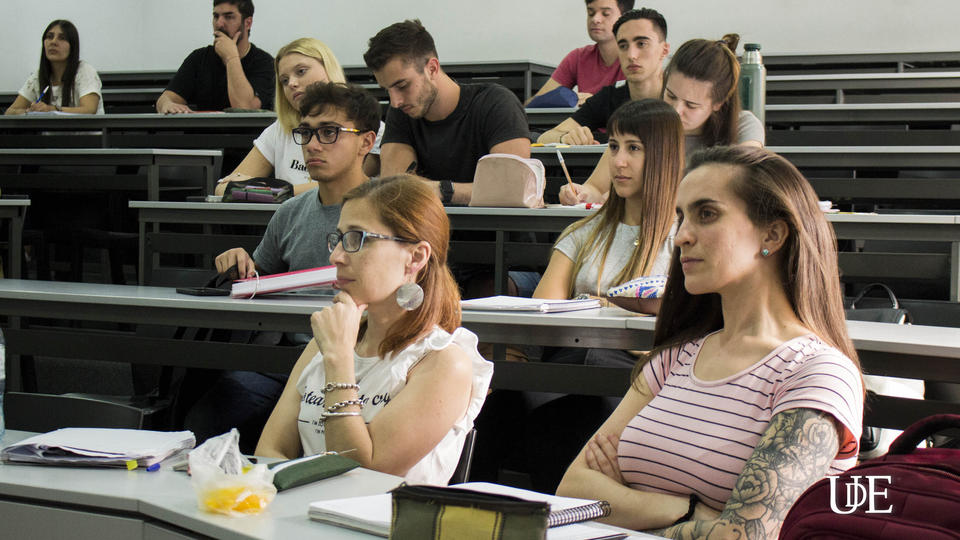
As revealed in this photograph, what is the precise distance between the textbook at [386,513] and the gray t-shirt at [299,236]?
1.61m

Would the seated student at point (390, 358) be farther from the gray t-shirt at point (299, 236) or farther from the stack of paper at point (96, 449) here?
the gray t-shirt at point (299, 236)

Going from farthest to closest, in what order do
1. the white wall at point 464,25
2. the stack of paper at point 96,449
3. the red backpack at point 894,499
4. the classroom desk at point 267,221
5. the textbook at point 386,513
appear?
the white wall at point 464,25 → the classroom desk at point 267,221 → the stack of paper at point 96,449 → the textbook at point 386,513 → the red backpack at point 894,499

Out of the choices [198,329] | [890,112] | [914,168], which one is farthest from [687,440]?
[890,112]

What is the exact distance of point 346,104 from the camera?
2.79m

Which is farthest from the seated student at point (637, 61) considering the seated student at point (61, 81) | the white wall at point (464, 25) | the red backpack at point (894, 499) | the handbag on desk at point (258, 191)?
the seated student at point (61, 81)

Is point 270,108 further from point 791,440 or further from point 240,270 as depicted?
point 791,440

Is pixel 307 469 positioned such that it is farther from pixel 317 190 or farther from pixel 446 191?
pixel 446 191

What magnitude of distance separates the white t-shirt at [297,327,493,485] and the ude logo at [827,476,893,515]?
699 mm

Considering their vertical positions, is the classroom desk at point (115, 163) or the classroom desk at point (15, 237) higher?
the classroom desk at point (115, 163)

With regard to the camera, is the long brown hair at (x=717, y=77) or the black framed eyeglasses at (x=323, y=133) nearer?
the black framed eyeglasses at (x=323, y=133)

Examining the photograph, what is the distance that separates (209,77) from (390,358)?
172 inches

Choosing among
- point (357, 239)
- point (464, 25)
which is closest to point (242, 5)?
point (464, 25)

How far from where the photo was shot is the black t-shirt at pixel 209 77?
5.54m

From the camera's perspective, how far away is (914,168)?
3652 mm
